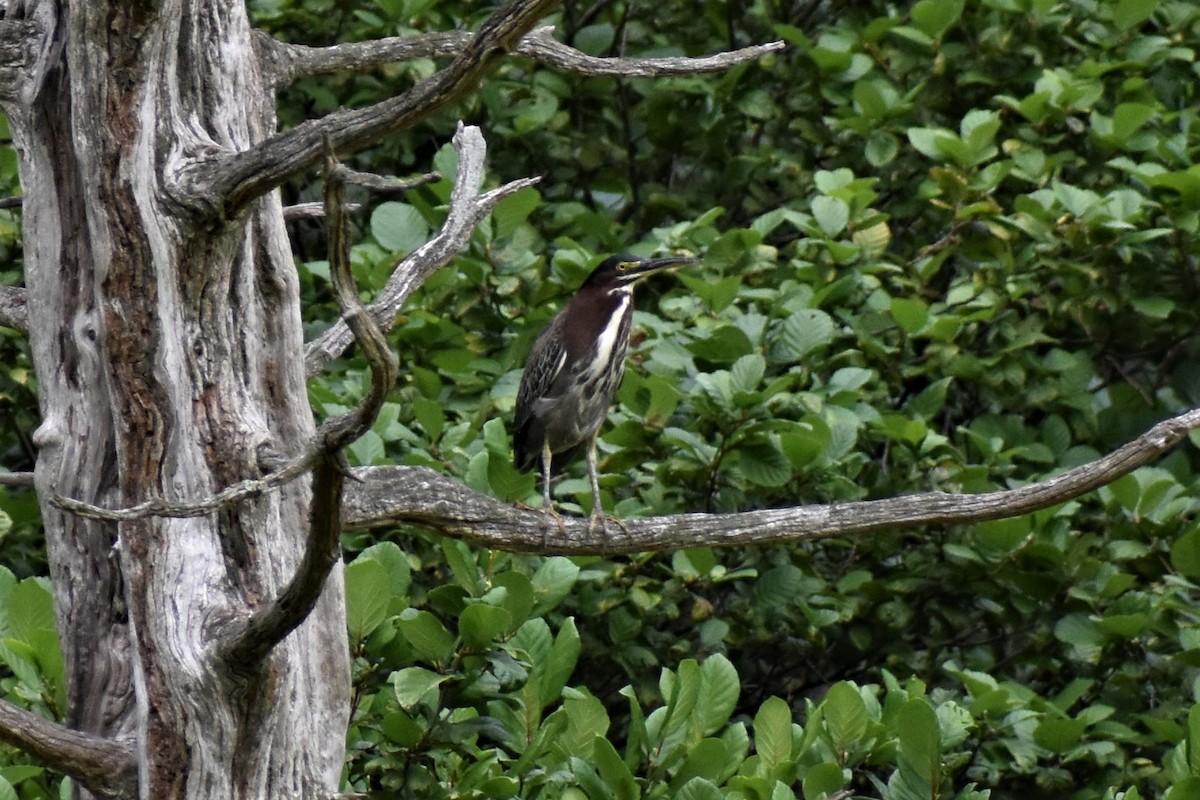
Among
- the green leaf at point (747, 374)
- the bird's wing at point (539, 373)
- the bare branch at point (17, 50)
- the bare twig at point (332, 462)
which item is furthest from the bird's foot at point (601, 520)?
the bare branch at point (17, 50)

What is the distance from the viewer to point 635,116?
6.71 m

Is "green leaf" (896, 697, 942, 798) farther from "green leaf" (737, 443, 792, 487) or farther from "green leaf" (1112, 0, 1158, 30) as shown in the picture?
"green leaf" (1112, 0, 1158, 30)

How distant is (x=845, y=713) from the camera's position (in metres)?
3.68

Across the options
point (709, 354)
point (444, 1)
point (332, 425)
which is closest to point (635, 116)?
point (444, 1)

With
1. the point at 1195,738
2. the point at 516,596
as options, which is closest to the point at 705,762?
the point at 516,596

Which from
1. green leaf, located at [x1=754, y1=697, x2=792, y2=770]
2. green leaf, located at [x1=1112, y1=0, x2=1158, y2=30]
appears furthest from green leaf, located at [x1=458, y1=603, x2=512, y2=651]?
green leaf, located at [x1=1112, y1=0, x2=1158, y2=30]

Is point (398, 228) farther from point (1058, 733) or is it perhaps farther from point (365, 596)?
point (1058, 733)

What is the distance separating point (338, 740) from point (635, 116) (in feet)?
14.0

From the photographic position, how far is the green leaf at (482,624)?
129 inches

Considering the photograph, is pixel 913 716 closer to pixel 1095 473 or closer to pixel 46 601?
pixel 1095 473

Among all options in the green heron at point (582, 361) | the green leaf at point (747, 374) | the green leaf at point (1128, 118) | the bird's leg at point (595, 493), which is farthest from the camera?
the green leaf at point (1128, 118)

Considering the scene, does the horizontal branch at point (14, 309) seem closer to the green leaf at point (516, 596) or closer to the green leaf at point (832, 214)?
the green leaf at point (516, 596)

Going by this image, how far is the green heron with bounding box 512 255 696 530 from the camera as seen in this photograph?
16.3ft

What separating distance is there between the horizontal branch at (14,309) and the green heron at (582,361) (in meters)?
2.08
